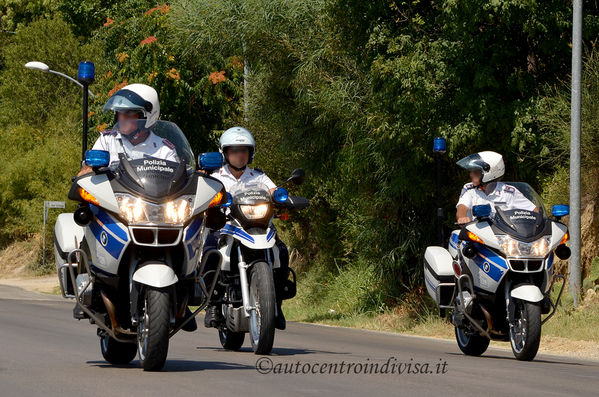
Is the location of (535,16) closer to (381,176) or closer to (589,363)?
(381,176)

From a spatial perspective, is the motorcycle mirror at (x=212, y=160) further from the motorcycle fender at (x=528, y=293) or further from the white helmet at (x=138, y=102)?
the motorcycle fender at (x=528, y=293)

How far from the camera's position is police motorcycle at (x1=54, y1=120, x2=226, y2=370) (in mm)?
8422

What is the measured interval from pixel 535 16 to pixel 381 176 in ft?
15.6

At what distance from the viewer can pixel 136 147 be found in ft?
31.0

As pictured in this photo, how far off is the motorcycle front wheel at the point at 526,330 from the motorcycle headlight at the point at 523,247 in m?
0.47

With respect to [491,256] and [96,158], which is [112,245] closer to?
[96,158]

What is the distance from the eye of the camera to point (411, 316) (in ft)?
67.8

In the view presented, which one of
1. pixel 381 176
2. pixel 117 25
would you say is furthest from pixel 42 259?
pixel 381 176

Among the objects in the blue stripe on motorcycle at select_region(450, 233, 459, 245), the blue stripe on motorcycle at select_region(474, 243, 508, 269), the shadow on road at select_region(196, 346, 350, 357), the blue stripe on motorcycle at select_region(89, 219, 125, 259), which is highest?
the blue stripe on motorcycle at select_region(89, 219, 125, 259)

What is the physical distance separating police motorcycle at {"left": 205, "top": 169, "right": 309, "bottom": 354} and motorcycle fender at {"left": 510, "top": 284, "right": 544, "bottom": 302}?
213cm

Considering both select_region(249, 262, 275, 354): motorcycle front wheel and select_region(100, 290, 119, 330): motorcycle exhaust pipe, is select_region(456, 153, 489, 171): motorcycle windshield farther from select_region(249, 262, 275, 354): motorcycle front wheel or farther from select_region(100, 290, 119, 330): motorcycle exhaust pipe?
select_region(100, 290, 119, 330): motorcycle exhaust pipe

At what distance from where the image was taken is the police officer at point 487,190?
39.9 feet

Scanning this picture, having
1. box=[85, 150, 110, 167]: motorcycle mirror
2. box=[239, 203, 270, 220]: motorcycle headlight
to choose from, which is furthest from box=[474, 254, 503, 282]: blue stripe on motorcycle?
box=[85, 150, 110, 167]: motorcycle mirror

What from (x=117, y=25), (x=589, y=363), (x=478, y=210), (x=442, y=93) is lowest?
(x=589, y=363)
